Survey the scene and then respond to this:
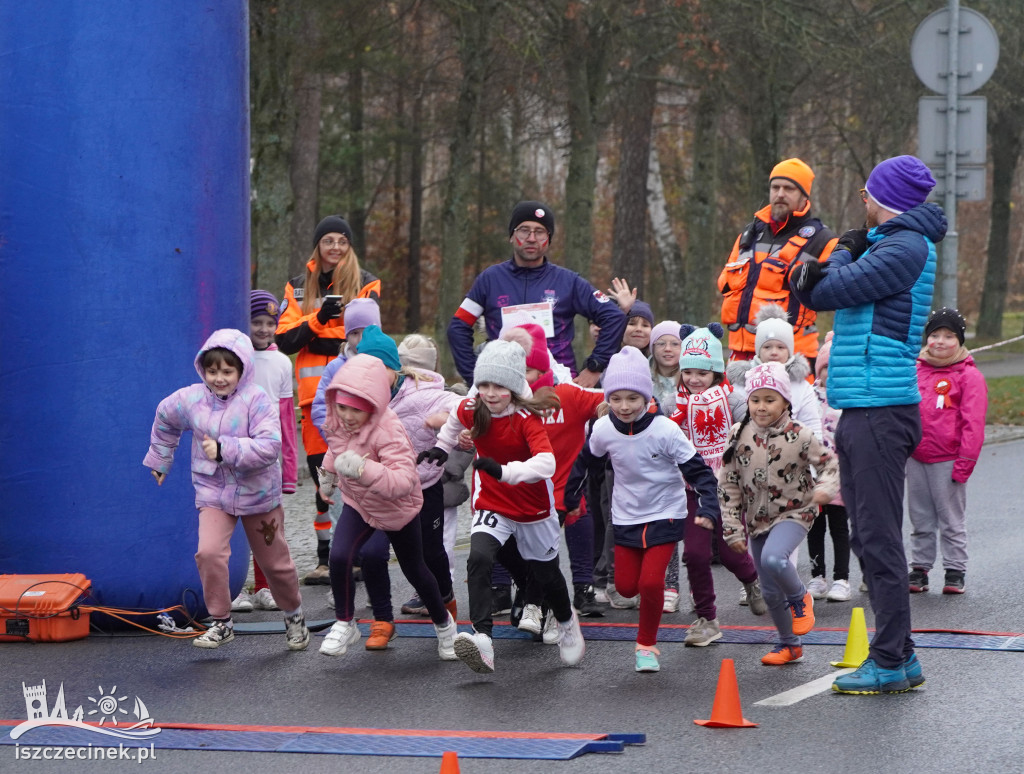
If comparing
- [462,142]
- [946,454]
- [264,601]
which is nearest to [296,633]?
[264,601]

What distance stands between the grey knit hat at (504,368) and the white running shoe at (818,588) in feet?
8.43

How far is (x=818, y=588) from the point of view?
28.8 feet

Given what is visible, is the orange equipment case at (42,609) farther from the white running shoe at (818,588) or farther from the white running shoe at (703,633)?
the white running shoe at (818,588)

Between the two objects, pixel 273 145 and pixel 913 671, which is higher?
pixel 273 145

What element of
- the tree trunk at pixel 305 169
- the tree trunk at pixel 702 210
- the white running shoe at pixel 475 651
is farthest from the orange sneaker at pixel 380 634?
the tree trunk at pixel 305 169

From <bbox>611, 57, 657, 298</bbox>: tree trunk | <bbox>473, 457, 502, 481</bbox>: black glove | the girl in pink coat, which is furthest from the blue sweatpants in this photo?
<bbox>611, 57, 657, 298</bbox>: tree trunk

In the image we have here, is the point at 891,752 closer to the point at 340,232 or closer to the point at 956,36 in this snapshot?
the point at 340,232

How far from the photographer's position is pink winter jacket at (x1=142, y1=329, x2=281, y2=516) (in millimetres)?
7414

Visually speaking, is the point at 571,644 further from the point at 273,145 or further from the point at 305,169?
the point at 305,169

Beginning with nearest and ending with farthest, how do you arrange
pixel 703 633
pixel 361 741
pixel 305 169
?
pixel 361 741 → pixel 703 633 → pixel 305 169

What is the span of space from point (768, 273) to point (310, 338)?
2.90 m

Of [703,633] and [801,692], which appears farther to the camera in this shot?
[703,633]

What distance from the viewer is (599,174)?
54375 millimetres

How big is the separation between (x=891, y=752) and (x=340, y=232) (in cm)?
508
